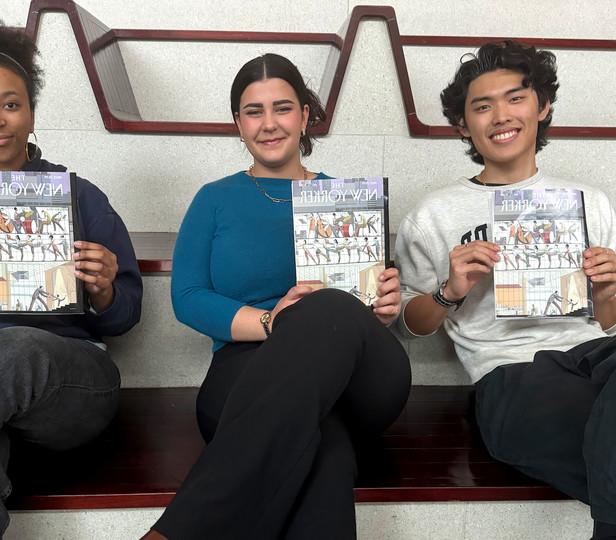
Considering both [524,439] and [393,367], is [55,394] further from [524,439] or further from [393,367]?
[524,439]

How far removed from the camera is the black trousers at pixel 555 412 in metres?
1.13

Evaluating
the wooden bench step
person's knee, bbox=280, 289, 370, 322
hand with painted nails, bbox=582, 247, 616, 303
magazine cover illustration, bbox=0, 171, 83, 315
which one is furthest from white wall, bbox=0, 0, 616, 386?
person's knee, bbox=280, 289, 370, 322

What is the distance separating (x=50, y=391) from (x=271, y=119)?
2.25ft

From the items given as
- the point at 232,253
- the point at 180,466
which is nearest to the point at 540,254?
the point at 232,253

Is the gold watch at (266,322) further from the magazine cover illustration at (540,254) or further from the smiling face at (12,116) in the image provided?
the smiling face at (12,116)

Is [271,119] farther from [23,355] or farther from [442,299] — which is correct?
[23,355]

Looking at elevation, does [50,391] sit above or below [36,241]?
below

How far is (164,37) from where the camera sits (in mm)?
2688

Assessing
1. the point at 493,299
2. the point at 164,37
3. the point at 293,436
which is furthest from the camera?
the point at 164,37

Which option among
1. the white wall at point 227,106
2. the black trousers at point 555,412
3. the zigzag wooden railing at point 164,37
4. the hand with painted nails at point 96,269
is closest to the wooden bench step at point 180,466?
the black trousers at point 555,412

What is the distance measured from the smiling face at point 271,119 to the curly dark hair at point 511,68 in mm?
377

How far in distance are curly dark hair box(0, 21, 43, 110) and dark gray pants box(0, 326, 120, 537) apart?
553mm

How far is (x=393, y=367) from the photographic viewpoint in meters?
1.16

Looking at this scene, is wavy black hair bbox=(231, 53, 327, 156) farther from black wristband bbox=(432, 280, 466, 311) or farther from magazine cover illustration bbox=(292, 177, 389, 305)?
black wristband bbox=(432, 280, 466, 311)
